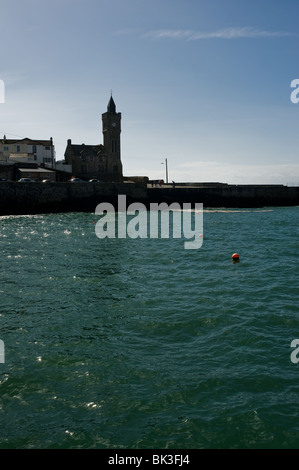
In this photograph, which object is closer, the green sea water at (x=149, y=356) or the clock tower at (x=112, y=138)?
the green sea water at (x=149, y=356)

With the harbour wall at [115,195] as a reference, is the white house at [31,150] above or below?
above

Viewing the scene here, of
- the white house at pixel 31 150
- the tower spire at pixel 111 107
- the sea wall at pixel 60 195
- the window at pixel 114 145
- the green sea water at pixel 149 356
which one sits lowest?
the green sea water at pixel 149 356

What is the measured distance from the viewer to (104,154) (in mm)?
93000

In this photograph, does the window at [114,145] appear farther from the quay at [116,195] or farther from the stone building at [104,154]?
the quay at [116,195]

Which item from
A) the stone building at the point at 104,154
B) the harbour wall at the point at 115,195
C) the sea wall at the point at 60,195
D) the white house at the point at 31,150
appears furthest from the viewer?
the stone building at the point at 104,154

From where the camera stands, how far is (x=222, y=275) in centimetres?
1931

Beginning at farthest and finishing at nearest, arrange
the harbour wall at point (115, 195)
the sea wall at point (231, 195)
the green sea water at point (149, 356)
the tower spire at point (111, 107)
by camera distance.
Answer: the tower spire at point (111, 107) → the sea wall at point (231, 195) → the harbour wall at point (115, 195) → the green sea water at point (149, 356)

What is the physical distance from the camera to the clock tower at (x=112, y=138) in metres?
93.4

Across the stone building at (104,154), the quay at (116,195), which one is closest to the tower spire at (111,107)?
the stone building at (104,154)

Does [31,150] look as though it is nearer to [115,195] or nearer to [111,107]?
[111,107]

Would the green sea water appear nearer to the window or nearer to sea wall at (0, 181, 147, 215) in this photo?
sea wall at (0, 181, 147, 215)

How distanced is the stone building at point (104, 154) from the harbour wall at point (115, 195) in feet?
76.9
